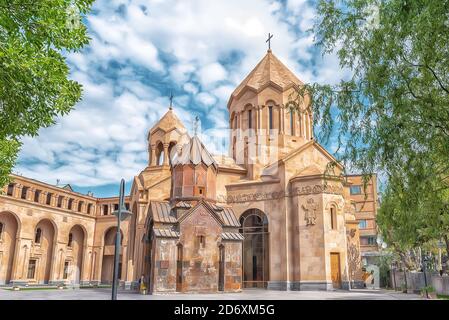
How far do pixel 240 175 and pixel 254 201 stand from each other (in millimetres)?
3311

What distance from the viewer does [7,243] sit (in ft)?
113

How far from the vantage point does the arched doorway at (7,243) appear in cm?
3388

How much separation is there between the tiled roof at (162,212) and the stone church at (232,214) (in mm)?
89

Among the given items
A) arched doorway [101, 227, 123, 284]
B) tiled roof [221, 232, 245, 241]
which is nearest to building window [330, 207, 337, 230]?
tiled roof [221, 232, 245, 241]

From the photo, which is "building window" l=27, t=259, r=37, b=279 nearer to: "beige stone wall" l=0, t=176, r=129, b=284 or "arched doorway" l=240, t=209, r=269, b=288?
"beige stone wall" l=0, t=176, r=129, b=284

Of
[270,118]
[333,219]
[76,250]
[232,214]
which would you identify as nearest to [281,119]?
[270,118]

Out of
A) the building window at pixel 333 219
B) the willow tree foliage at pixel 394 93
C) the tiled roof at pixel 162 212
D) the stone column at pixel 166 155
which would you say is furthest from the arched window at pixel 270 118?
the willow tree foliage at pixel 394 93

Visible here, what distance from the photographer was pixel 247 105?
31000 millimetres

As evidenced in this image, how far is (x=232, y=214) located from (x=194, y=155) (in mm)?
4069

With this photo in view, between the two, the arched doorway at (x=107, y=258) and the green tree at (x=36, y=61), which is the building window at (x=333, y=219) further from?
the arched doorway at (x=107, y=258)

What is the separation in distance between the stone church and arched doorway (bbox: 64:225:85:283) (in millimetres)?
835

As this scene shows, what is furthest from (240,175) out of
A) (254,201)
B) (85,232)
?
(85,232)
